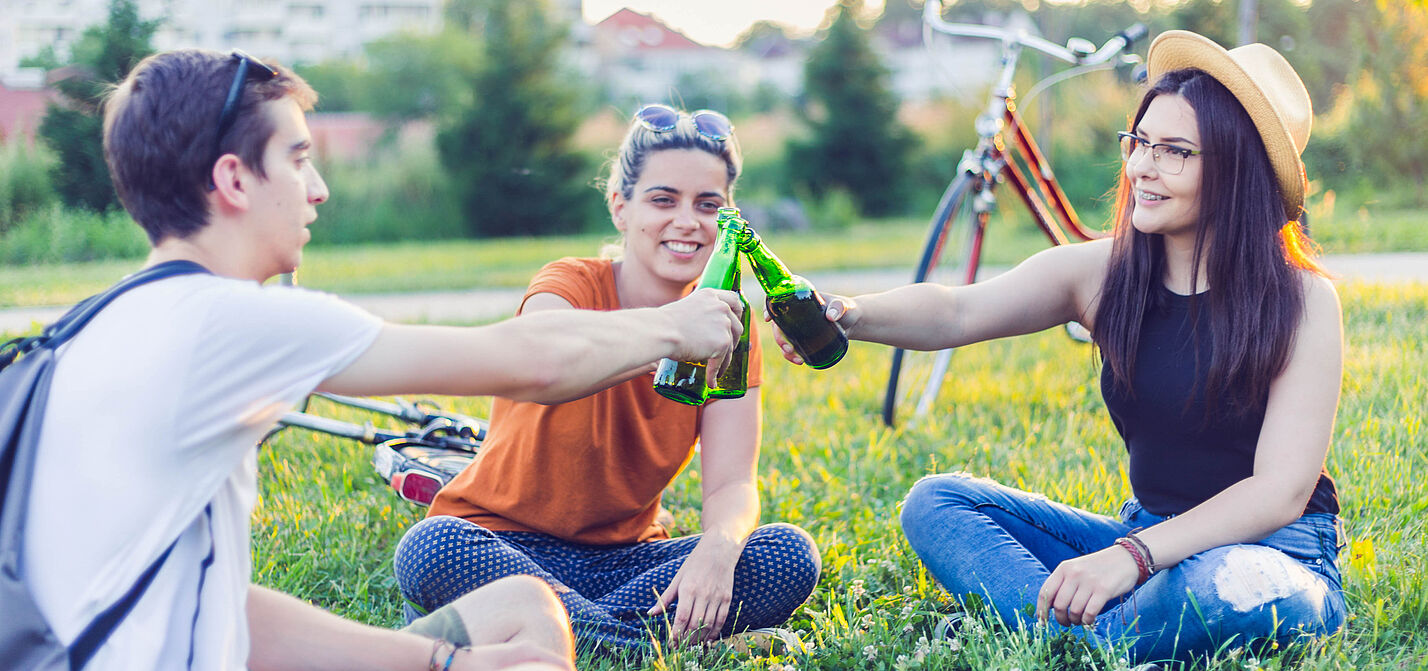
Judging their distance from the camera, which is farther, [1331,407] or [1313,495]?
[1313,495]

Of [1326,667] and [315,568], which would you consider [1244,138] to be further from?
[315,568]

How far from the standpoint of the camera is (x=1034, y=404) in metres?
5.18

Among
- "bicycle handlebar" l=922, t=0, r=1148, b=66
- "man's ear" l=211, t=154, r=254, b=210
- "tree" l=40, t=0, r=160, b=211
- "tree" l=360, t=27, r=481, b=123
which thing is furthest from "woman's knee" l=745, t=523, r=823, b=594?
"tree" l=360, t=27, r=481, b=123

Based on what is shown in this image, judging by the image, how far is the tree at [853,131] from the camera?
21312 millimetres

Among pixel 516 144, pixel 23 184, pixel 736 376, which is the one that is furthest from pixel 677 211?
pixel 516 144

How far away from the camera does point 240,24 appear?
64.7 metres

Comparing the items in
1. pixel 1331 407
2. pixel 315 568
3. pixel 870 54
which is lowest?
pixel 315 568

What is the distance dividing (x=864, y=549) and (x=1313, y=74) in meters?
20.5

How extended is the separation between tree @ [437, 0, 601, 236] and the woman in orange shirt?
16.4 metres

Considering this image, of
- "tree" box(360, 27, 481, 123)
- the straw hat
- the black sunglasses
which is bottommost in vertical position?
the black sunglasses

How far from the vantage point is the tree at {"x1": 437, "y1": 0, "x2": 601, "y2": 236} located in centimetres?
1925

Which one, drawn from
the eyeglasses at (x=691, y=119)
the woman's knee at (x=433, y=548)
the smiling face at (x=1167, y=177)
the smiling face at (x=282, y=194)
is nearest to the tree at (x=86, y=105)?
the eyeglasses at (x=691, y=119)

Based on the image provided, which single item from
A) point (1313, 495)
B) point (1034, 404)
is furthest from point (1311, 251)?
point (1034, 404)

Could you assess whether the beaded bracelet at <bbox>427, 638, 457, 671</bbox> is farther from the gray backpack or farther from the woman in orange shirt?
the woman in orange shirt
